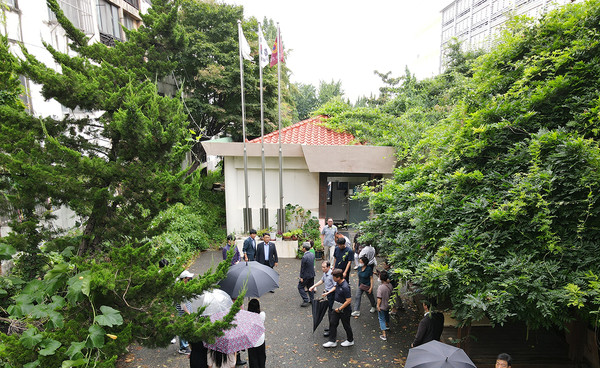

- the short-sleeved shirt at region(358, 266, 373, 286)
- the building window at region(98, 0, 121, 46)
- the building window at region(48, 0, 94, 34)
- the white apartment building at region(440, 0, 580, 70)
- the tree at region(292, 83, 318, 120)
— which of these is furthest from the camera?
the tree at region(292, 83, 318, 120)

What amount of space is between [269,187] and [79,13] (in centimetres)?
1067

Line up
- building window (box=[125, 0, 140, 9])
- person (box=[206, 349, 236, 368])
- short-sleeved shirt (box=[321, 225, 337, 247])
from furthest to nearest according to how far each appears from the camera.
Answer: building window (box=[125, 0, 140, 9]) → short-sleeved shirt (box=[321, 225, 337, 247]) → person (box=[206, 349, 236, 368])

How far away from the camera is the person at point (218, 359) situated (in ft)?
16.0

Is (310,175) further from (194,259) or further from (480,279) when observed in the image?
(480,279)

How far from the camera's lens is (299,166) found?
45.9ft

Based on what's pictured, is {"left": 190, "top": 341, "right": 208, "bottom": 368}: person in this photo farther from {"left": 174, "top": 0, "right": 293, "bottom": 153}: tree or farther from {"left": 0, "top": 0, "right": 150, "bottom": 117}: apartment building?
{"left": 174, "top": 0, "right": 293, "bottom": 153}: tree

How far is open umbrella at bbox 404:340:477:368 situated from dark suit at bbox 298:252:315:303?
398 cm

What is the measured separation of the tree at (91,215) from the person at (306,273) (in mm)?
3943

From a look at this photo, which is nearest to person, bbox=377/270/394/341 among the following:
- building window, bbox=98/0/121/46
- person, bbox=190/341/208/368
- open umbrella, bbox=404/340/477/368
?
open umbrella, bbox=404/340/477/368

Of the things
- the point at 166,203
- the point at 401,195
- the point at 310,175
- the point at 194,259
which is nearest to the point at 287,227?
the point at 310,175

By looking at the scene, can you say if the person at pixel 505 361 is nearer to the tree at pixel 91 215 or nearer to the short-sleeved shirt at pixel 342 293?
the short-sleeved shirt at pixel 342 293

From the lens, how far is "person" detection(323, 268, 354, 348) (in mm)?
6543

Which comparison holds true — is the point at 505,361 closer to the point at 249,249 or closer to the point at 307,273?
the point at 307,273

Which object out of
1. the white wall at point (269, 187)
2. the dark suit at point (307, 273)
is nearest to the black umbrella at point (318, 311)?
the dark suit at point (307, 273)
